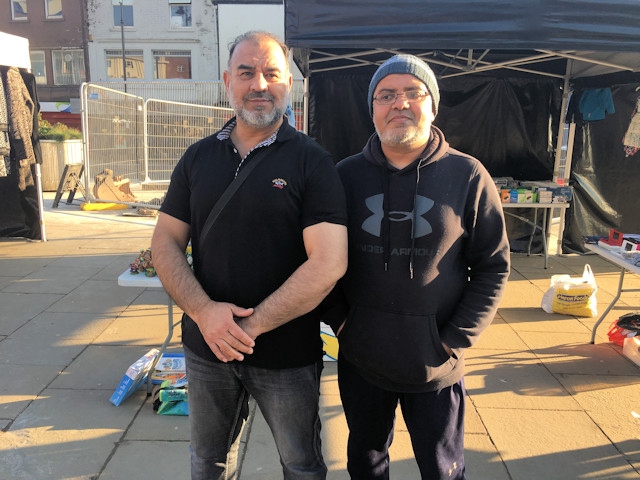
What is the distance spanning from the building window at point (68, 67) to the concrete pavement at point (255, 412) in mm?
24295

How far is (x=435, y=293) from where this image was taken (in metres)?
1.73

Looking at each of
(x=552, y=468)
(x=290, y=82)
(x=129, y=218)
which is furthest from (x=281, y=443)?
(x=129, y=218)

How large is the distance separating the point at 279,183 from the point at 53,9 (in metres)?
30.0

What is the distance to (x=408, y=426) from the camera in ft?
6.12

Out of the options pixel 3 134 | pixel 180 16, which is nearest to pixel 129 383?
pixel 3 134

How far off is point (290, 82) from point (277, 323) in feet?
2.93

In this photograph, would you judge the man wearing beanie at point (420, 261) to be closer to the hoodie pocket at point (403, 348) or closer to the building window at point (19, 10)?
the hoodie pocket at point (403, 348)

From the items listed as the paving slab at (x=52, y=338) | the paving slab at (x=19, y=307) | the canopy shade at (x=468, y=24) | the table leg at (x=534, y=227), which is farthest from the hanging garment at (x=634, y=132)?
the paving slab at (x=19, y=307)

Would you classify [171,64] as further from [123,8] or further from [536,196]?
[536,196]

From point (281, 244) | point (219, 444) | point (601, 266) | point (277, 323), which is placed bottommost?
point (601, 266)

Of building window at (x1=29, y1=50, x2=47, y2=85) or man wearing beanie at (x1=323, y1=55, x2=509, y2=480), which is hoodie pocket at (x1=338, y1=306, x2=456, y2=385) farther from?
building window at (x1=29, y1=50, x2=47, y2=85)

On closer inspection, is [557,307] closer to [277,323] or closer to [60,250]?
[277,323]

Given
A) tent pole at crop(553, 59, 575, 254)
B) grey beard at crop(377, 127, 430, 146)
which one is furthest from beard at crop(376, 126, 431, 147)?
tent pole at crop(553, 59, 575, 254)

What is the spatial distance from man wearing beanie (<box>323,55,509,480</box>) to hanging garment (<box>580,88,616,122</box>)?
17.3ft
